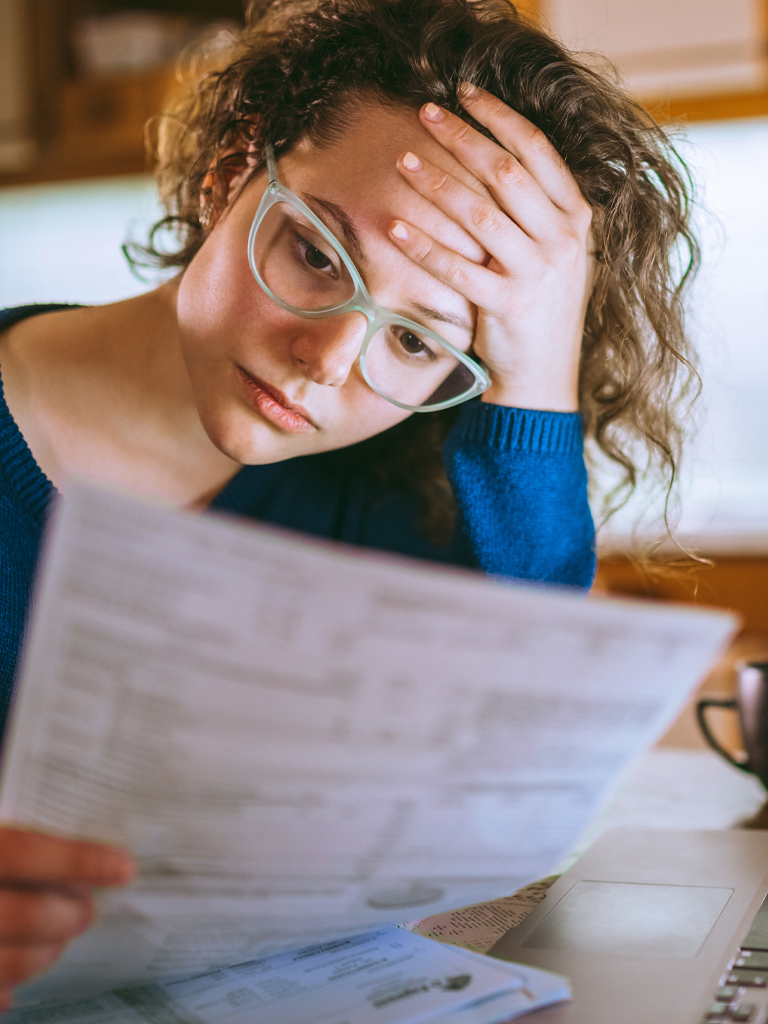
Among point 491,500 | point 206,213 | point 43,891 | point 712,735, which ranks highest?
point 206,213

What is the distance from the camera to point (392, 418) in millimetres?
842

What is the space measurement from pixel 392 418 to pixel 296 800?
50 cm

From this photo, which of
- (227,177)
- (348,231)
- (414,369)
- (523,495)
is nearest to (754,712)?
(523,495)

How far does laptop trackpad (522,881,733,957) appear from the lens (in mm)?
481

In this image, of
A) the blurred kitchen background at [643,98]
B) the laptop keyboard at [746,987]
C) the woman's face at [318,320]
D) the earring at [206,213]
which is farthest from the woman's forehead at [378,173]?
the blurred kitchen background at [643,98]

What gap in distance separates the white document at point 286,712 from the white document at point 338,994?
2 centimetres

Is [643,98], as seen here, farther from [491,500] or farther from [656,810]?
[656,810]

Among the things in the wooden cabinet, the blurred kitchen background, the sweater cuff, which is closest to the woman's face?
the sweater cuff

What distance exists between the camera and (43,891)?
392mm

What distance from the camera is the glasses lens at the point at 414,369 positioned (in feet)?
2.48

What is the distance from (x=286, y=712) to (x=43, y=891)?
0.14 meters

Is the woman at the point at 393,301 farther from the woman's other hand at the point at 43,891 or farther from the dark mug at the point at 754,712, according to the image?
the woman's other hand at the point at 43,891

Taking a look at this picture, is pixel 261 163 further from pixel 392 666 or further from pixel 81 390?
pixel 392 666

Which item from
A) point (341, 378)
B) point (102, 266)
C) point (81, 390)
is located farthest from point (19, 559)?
point (102, 266)
